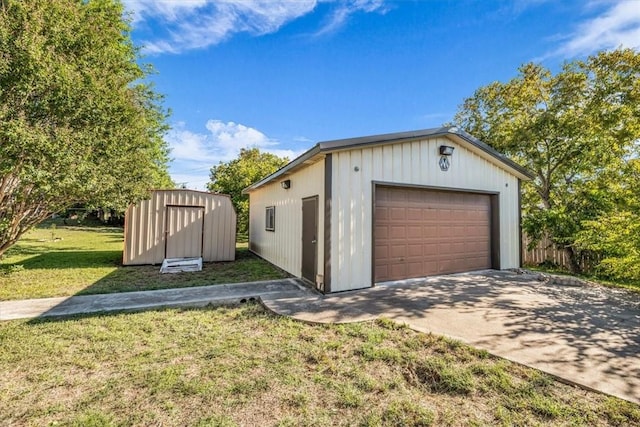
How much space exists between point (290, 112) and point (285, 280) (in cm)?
831

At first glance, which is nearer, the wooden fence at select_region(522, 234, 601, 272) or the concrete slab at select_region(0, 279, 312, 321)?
the concrete slab at select_region(0, 279, 312, 321)

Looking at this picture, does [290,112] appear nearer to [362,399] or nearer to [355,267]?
[355,267]

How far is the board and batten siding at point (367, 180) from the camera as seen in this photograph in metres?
5.36

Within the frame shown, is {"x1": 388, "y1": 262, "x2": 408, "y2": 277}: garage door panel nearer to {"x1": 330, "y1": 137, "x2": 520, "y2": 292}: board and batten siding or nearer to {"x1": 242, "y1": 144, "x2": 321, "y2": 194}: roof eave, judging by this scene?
{"x1": 330, "y1": 137, "x2": 520, "y2": 292}: board and batten siding

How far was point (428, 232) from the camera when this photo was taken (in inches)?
261

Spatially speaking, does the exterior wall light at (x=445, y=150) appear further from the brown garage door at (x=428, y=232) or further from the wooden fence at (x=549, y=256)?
the wooden fence at (x=549, y=256)

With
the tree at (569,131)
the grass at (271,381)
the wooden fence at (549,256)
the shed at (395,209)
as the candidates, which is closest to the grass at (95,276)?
the shed at (395,209)

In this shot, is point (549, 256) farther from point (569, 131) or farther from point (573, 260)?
point (569, 131)

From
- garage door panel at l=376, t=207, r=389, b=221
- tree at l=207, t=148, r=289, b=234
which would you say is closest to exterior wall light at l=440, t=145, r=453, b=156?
garage door panel at l=376, t=207, r=389, b=221

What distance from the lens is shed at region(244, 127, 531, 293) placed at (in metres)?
5.39

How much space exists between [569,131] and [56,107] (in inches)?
528

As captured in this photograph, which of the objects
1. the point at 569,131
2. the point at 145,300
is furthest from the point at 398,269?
the point at 569,131

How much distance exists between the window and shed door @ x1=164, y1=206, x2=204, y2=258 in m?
2.07

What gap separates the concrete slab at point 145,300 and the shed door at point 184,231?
3.73 m
